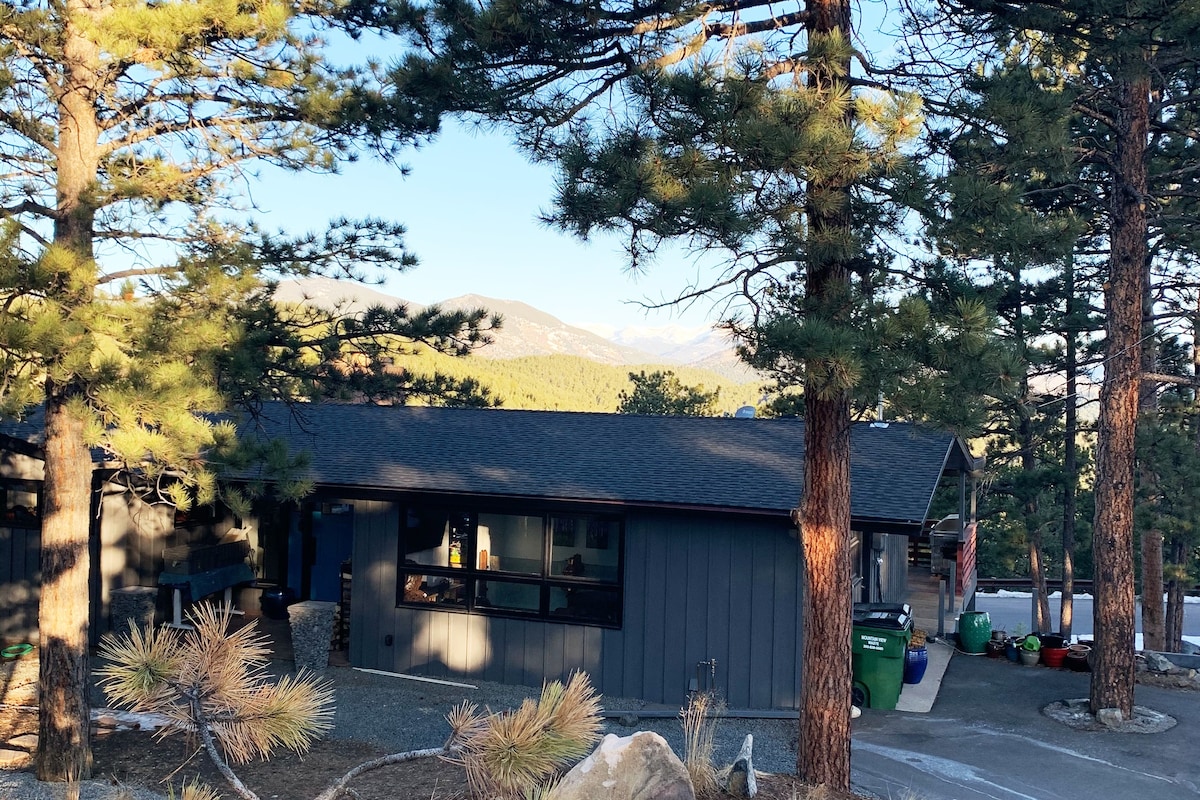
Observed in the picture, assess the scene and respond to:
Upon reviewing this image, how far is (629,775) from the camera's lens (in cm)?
526

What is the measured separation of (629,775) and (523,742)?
771 mm

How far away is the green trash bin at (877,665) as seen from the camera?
979 cm

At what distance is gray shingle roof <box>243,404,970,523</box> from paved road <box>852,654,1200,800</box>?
2189 millimetres

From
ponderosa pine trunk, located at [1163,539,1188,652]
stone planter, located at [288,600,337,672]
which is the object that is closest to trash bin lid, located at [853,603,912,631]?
stone planter, located at [288,600,337,672]

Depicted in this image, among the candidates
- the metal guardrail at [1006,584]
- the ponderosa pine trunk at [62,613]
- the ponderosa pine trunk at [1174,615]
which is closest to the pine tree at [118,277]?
the ponderosa pine trunk at [62,613]

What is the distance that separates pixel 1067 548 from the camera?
18.3m

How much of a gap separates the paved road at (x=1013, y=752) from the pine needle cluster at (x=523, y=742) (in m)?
3.27

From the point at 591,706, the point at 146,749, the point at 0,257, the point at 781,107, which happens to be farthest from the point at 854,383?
the point at 146,749

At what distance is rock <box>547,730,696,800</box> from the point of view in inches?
204

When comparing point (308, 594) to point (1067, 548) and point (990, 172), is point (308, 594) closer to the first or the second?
point (990, 172)

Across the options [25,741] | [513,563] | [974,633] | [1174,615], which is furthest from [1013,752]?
[1174,615]

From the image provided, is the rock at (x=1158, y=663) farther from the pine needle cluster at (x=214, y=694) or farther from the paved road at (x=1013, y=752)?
the pine needle cluster at (x=214, y=694)

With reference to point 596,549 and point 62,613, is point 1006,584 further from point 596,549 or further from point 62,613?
point 62,613

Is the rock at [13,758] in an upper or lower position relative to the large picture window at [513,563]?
lower
